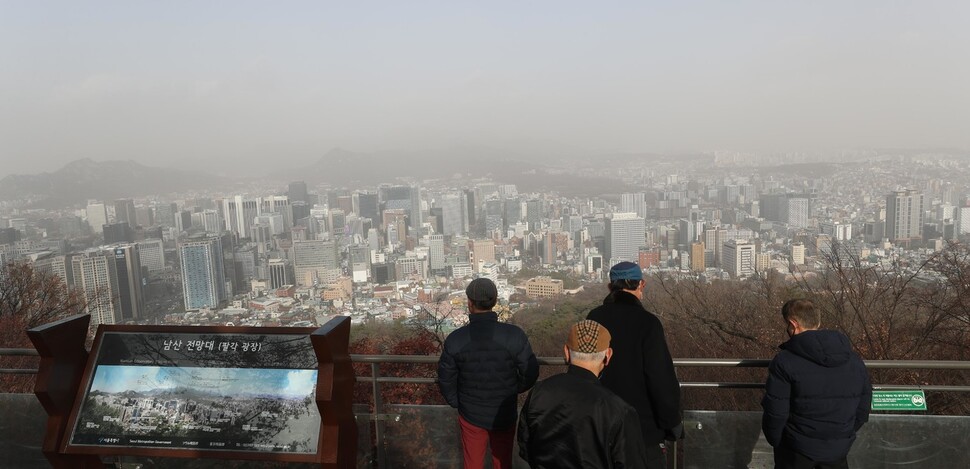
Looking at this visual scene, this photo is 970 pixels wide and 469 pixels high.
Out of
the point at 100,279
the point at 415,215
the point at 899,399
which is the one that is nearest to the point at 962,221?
the point at 899,399

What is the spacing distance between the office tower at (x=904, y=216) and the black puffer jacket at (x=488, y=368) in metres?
35.1

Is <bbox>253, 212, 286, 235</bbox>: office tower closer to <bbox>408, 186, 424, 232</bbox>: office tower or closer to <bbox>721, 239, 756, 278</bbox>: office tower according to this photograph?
<bbox>408, 186, 424, 232</bbox>: office tower

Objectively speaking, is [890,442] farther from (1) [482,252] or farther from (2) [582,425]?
(1) [482,252]

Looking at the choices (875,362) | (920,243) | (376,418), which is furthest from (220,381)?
(920,243)

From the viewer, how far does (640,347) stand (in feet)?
8.51

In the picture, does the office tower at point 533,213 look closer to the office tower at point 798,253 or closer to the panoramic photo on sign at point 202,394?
the office tower at point 798,253

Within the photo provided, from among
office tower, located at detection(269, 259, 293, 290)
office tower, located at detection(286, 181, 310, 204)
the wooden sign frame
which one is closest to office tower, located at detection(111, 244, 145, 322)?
office tower, located at detection(269, 259, 293, 290)

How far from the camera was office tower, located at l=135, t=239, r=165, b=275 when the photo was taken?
1798 inches

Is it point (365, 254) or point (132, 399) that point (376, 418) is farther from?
point (365, 254)

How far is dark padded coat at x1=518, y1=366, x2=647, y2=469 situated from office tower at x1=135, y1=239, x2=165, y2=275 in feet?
161

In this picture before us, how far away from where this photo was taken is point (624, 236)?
50219 millimetres

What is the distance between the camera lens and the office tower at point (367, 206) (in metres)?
72.4

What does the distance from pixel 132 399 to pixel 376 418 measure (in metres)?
1.30

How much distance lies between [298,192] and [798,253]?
6361 cm
